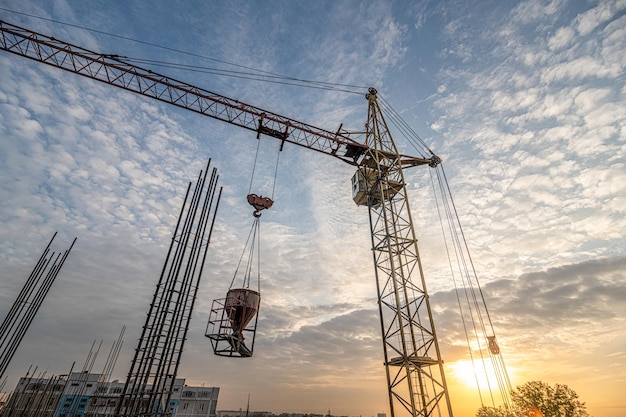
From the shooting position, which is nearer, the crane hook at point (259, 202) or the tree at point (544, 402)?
the crane hook at point (259, 202)

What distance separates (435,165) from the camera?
23.2 metres

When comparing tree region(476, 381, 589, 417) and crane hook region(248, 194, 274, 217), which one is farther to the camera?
tree region(476, 381, 589, 417)

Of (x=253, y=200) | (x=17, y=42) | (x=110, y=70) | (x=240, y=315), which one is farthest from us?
(x=110, y=70)

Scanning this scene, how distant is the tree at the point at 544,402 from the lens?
22672 mm

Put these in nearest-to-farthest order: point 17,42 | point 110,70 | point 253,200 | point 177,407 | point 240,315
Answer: point 240,315 < point 253,200 < point 17,42 < point 110,70 < point 177,407

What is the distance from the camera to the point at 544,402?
945 inches

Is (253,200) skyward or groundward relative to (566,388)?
skyward

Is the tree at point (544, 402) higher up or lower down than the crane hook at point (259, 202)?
lower down

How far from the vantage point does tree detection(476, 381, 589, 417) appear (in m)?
22.7

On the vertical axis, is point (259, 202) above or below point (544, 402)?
above

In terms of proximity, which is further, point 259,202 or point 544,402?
point 544,402

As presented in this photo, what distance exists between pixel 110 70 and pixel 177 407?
5241 cm

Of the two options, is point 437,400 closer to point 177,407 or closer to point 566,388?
point 566,388

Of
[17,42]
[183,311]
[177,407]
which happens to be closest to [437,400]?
[183,311]
